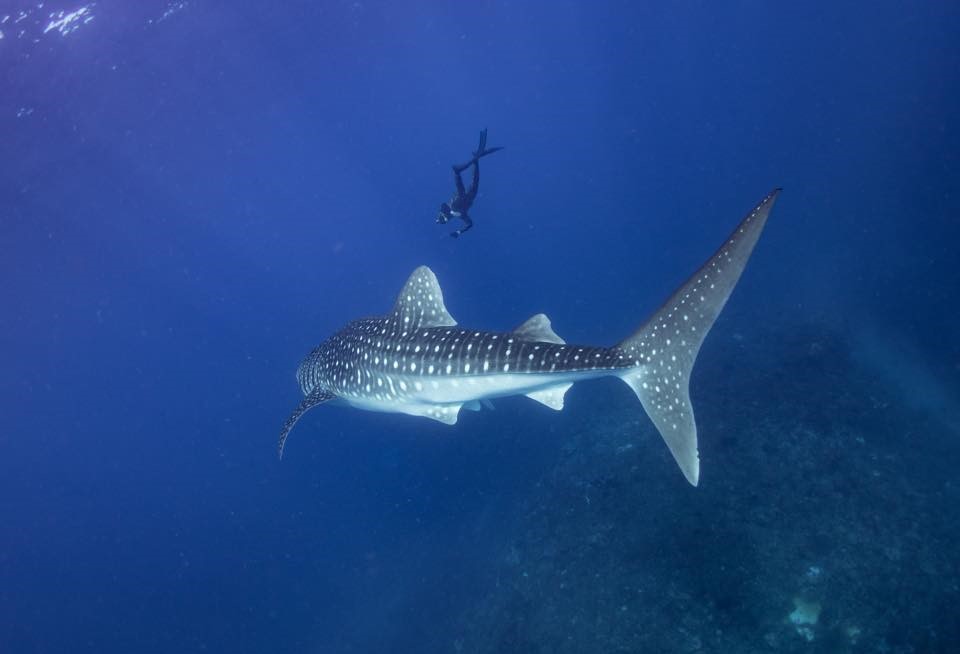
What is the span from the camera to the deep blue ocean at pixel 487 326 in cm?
835

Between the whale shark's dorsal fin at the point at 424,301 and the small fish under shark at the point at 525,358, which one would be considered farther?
the whale shark's dorsal fin at the point at 424,301

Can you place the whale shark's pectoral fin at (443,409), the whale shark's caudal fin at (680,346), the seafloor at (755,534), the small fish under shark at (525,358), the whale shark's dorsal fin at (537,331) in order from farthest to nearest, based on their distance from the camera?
the whale shark's pectoral fin at (443,409), the seafloor at (755,534), the whale shark's dorsal fin at (537,331), the small fish under shark at (525,358), the whale shark's caudal fin at (680,346)

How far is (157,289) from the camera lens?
5247cm

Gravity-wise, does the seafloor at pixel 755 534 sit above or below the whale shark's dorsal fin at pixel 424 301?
below

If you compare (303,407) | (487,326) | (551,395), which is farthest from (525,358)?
(487,326)

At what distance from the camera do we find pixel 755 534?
8.02m

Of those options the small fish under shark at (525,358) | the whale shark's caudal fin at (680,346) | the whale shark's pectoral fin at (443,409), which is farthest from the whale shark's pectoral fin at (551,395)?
the whale shark's pectoral fin at (443,409)

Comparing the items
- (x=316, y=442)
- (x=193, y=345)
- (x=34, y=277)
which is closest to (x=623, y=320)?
(x=316, y=442)

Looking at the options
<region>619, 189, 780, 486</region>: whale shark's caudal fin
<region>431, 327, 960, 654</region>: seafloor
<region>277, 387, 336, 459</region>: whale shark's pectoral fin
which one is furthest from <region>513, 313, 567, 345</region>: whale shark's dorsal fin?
<region>431, 327, 960, 654</region>: seafloor

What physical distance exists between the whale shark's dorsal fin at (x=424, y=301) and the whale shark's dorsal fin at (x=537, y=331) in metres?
1.62

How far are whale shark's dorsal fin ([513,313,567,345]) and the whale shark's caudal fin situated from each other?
1.04 m

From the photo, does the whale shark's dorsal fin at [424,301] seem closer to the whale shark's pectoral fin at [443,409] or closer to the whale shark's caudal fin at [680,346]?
the whale shark's pectoral fin at [443,409]

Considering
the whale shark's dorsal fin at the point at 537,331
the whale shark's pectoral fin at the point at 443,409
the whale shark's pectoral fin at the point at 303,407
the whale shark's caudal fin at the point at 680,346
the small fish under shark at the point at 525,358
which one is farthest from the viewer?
the whale shark's pectoral fin at the point at 303,407

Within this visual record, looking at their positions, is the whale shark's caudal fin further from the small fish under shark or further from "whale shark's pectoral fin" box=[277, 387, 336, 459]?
A: "whale shark's pectoral fin" box=[277, 387, 336, 459]
